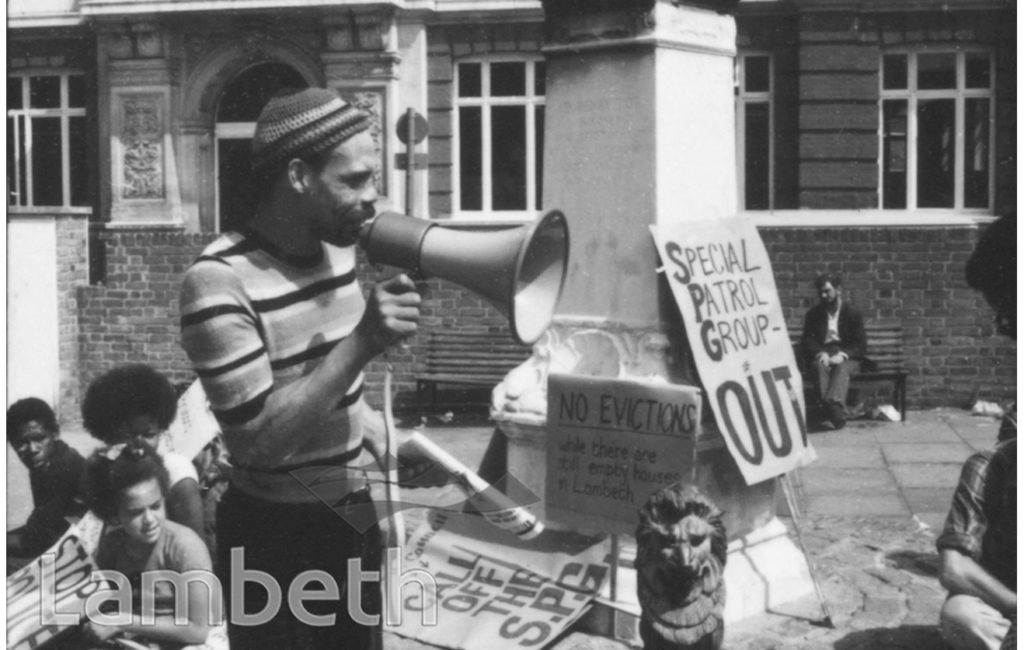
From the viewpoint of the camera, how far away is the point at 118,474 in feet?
14.2

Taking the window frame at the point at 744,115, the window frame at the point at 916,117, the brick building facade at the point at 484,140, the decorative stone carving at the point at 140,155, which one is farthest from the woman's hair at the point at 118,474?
the window frame at the point at 916,117

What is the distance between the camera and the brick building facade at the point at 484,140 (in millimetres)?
9148

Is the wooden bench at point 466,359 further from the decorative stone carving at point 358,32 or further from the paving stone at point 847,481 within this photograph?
the paving stone at point 847,481

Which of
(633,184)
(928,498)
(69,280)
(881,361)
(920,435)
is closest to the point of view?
(633,184)

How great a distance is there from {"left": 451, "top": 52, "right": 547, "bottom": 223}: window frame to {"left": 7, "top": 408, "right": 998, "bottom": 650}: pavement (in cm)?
215

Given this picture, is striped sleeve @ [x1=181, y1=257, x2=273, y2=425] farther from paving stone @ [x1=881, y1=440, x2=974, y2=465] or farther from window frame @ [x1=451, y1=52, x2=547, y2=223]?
window frame @ [x1=451, y1=52, x2=547, y2=223]

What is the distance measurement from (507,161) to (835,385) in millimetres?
3653

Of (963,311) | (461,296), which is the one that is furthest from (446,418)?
(963,311)

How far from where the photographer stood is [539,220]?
320 centimetres

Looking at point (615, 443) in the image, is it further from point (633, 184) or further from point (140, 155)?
point (140, 155)

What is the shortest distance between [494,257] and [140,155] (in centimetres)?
733

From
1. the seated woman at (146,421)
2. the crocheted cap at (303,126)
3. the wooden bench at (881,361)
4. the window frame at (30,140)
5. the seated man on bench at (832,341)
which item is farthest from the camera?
the wooden bench at (881,361)

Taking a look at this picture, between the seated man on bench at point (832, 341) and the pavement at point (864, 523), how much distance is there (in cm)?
30

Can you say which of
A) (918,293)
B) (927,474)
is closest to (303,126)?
(927,474)
